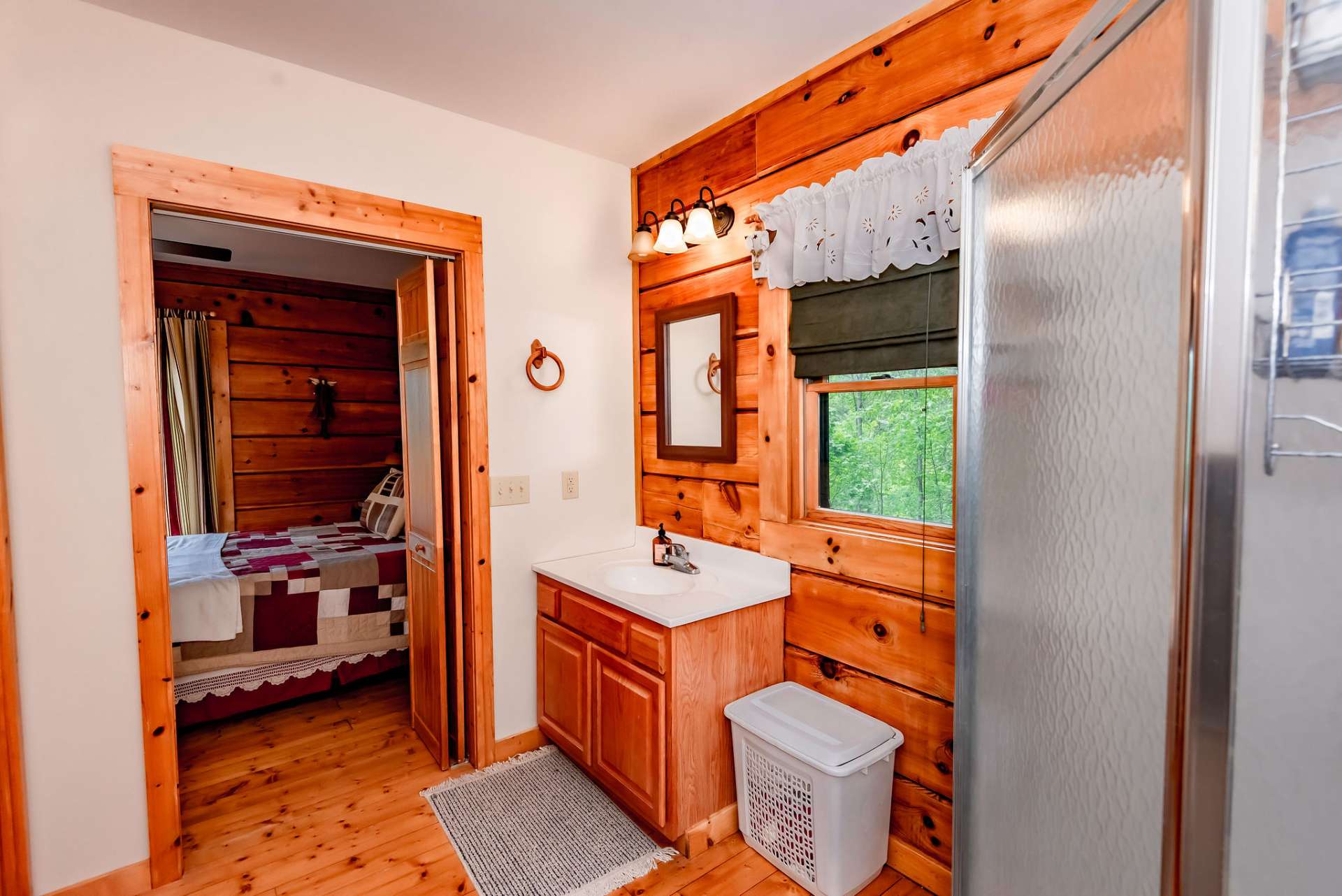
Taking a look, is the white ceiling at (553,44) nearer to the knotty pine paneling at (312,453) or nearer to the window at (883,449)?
the window at (883,449)

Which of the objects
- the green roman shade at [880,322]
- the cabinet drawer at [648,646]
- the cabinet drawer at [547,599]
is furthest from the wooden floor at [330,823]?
the green roman shade at [880,322]

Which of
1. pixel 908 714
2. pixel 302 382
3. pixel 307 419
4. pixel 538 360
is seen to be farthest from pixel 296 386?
pixel 908 714

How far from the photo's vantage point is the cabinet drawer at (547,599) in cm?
252

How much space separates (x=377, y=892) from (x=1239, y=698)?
218 centimetres

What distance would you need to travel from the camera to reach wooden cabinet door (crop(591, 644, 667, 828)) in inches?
78.4

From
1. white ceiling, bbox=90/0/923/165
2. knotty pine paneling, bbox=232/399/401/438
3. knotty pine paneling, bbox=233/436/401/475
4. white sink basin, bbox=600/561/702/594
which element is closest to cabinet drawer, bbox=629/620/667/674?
white sink basin, bbox=600/561/702/594

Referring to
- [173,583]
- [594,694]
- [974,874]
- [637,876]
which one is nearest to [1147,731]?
[974,874]

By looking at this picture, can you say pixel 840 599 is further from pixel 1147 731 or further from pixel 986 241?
pixel 1147 731

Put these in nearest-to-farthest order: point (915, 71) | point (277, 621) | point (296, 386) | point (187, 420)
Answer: point (915, 71) → point (277, 621) → point (187, 420) → point (296, 386)

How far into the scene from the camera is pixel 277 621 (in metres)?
2.97

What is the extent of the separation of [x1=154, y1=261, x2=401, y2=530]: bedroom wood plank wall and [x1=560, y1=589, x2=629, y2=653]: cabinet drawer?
3.21 meters

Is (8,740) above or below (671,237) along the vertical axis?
below

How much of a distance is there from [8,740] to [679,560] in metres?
2.05

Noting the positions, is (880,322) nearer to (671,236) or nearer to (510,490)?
(671,236)
